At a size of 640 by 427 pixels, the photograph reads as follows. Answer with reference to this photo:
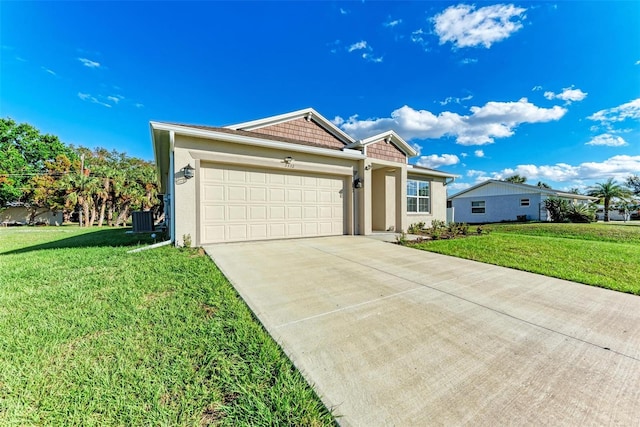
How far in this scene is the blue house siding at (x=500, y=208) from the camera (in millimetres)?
22406

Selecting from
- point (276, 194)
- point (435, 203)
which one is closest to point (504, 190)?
point (435, 203)

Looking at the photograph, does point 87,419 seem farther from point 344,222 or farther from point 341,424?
point 344,222

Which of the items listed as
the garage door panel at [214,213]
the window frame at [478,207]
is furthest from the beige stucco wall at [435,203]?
the window frame at [478,207]

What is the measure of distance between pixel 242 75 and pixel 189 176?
31.3 ft

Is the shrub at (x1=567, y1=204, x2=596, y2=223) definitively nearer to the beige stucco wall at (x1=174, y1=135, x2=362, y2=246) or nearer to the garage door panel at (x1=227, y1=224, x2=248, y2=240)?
the beige stucco wall at (x1=174, y1=135, x2=362, y2=246)

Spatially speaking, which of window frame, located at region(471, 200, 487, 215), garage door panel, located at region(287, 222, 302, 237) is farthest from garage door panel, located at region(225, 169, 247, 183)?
window frame, located at region(471, 200, 487, 215)

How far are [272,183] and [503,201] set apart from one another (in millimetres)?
25310

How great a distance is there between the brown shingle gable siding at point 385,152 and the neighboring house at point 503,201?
19.2m

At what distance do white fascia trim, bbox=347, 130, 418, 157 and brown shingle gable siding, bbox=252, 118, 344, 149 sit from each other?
2.21 metres

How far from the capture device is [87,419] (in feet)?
4.92

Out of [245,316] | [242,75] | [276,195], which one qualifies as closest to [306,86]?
[242,75]

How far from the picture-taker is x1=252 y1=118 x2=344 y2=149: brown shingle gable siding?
471 inches

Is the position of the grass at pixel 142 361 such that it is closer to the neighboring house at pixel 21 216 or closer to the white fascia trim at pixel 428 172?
the white fascia trim at pixel 428 172

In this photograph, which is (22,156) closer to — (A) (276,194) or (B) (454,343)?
(A) (276,194)
